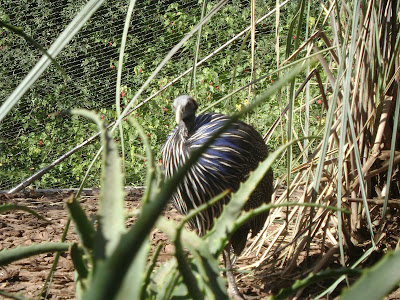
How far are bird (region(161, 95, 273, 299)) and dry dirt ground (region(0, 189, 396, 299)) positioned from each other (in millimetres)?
281

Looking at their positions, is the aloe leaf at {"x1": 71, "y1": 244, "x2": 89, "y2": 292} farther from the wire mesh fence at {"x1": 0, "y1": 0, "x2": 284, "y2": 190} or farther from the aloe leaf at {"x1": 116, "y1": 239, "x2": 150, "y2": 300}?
the wire mesh fence at {"x1": 0, "y1": 0, "x2": 284, "y2": 190}

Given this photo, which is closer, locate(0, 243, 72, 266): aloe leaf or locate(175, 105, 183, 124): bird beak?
locate(0, 243, 72, 266): aloe leaf

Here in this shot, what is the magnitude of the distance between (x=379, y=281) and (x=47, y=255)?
2725mm

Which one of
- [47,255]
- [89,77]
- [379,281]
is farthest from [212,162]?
[89,77]

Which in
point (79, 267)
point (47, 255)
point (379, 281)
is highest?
point (47, 255)

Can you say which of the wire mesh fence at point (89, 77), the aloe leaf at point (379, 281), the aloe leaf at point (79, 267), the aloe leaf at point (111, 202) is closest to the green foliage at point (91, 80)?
the wire mesh fence at point (89, 77)

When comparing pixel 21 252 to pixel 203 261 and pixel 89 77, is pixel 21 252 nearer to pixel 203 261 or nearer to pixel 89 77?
pixel 203 261

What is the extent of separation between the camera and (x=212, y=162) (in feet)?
8.65

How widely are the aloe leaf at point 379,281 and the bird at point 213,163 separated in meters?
2.05

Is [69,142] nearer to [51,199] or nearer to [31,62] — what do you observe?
[31,62]

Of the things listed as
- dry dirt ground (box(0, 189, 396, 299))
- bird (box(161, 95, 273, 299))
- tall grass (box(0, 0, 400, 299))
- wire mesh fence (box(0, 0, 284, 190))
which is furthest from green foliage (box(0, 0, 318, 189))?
tall grass (box(0, 0, 400, 299))

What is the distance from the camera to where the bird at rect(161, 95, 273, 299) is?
2631 mm

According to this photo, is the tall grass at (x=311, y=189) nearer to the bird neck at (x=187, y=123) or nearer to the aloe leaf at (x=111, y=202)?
the aloe leaf at (x=111, y=202)

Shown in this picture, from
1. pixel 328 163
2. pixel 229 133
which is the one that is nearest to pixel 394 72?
pixel 328 163
